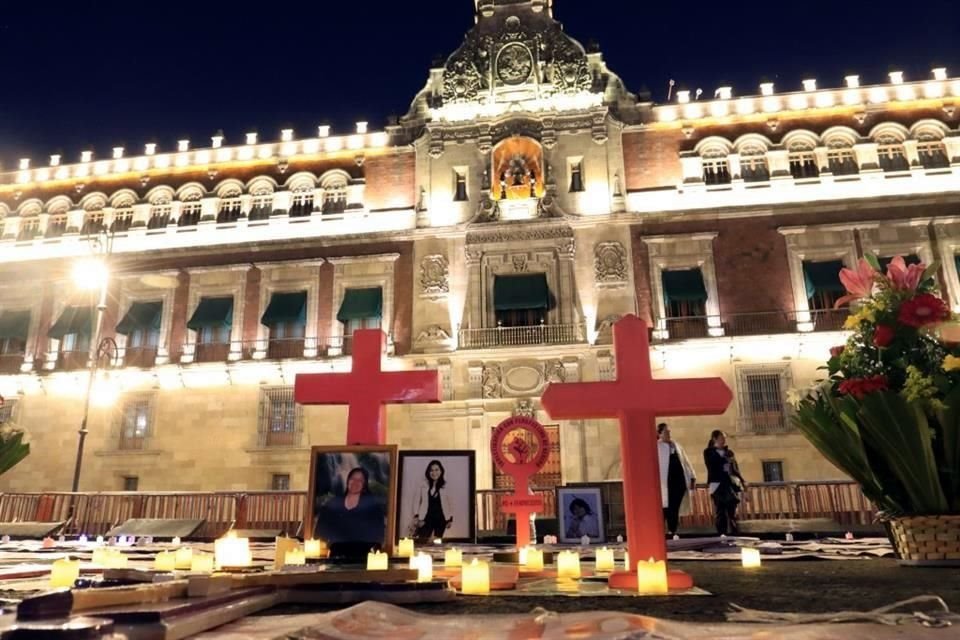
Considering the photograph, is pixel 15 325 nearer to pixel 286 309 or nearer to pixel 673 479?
pixel 286 309

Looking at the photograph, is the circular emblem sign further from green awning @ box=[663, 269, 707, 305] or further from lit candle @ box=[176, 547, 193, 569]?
green awning @ box=[663, 269, 707, 305]

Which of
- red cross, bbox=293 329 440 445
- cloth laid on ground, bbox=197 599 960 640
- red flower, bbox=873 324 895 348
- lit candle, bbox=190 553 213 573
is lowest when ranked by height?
cloth laid on ground, bbox=197 599 960 640

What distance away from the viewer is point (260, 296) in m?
21.8

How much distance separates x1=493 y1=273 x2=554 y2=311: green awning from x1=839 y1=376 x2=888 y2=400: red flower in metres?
14.6

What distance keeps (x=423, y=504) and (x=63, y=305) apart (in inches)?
785

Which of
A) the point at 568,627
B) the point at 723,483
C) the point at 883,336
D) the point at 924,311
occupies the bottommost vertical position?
the point at 568,627

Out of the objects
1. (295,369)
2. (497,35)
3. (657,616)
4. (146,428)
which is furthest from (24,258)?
(657,616)

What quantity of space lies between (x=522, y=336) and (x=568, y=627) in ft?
55.5

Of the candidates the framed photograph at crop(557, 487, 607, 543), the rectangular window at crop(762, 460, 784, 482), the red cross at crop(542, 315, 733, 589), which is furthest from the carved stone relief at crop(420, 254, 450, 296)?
the red cross at crop(542, 315, 733, 589)

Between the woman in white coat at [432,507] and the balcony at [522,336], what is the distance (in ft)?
35.7

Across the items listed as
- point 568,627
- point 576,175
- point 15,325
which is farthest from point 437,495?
point 15,325

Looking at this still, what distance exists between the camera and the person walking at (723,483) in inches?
418

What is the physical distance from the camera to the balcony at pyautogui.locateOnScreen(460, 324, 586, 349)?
63.1 feet

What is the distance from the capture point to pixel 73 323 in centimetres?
2194
